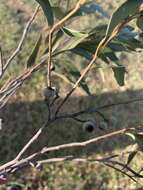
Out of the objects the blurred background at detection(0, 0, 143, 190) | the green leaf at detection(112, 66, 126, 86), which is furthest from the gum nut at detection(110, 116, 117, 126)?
the green leaf at detection(112, 66, 126, 86)

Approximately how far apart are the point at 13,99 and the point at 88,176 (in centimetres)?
86

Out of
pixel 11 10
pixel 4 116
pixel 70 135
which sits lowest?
pixel 70 135

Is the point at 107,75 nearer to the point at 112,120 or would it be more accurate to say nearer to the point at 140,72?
the point at 140,72

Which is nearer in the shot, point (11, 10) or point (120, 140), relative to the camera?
point (120, 140)

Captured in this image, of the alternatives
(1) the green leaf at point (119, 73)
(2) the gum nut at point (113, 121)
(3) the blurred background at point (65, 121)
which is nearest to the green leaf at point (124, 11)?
(1) the green leaf at point (119, 73)

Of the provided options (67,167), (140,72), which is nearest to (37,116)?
(67,167)

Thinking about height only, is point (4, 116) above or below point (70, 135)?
above

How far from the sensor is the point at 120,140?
3564 millimetres

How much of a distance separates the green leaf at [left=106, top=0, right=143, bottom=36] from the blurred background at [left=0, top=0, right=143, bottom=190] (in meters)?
1.48

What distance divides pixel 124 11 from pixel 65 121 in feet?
8.06

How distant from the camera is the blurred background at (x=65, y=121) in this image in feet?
10.7

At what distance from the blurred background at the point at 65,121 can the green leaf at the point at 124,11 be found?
1.48m

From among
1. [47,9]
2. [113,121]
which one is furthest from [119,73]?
[113,121]

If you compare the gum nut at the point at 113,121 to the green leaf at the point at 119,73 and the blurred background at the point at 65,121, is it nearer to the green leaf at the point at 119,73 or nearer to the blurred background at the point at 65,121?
the blurred background at the point at 65,121
